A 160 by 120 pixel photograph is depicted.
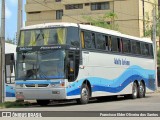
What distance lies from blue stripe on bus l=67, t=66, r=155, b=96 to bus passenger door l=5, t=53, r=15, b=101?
440 cm

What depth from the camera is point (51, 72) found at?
2192 cm

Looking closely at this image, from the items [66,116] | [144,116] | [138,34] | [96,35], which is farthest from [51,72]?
[138,34]

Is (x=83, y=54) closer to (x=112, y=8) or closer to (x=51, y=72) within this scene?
(x=51, y=72)

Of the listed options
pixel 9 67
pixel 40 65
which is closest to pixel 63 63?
pixel 40 65

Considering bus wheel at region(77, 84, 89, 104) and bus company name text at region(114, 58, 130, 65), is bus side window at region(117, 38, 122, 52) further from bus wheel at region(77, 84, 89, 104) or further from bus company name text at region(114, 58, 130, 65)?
bus wheel at region(77, 84, 89, 104)

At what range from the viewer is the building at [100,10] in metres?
72.0

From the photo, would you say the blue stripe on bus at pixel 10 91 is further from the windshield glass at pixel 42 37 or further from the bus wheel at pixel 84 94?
the bus wheel at pixel 84 94

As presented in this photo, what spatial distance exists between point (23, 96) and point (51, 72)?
1.92m

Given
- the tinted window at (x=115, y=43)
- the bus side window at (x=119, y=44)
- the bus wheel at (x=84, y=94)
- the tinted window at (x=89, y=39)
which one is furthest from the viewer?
the bus side window at (x=119, y=44)

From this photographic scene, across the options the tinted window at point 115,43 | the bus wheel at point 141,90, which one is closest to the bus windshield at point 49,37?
the tinted window at point 115,43

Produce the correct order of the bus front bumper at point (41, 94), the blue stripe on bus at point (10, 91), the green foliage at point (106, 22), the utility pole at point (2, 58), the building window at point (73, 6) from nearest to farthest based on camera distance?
the bus front bumper at point (41, 94) < the utility pole at point (2, 58) < the blue stripe on bus at point (10, 91) < the green foliage at point (106, 22) < the building window at point (73, 6)

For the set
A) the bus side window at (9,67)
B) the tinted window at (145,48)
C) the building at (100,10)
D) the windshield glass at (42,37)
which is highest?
the building at (100,10)

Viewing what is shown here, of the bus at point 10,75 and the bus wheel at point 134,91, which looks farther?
the bus wheel at point 134,91

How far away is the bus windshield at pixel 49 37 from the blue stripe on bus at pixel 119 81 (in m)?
2.18
